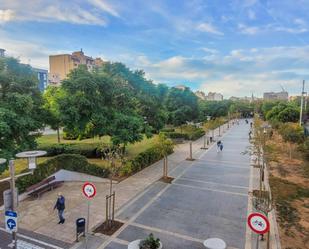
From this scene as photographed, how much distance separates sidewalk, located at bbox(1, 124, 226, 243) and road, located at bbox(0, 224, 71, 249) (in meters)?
0.27

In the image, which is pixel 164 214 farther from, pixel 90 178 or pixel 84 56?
pixel 84 56

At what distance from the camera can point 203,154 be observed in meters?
27.8

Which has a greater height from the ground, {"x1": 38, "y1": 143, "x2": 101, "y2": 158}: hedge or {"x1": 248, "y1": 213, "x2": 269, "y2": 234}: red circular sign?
{"x1": 248, "y1": 213, "x2": 269, "y2": 234}: red circular sign

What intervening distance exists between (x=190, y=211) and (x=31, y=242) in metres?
7.25

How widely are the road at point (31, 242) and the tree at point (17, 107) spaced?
462 centimetres

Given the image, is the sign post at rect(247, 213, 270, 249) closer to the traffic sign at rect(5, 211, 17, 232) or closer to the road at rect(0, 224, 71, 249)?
the traffic sign at rect(5, 211, 17, 232)

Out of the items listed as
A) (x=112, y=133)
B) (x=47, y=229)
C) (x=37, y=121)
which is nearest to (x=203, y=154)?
(x=112, y=133)

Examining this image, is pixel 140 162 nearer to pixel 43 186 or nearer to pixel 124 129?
pixel 124 129

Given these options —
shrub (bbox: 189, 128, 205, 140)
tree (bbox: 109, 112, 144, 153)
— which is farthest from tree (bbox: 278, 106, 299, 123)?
tree (bbox: 109, 112, 144, 153)

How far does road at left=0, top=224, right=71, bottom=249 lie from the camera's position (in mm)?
9163

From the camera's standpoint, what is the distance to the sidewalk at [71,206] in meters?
10.5

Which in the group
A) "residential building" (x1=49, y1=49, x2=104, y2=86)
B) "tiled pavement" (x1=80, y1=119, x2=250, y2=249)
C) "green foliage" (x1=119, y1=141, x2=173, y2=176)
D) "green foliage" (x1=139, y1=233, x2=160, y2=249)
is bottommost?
"tiled pavement" (x1=80, y1=119, x2=250, y2=249)

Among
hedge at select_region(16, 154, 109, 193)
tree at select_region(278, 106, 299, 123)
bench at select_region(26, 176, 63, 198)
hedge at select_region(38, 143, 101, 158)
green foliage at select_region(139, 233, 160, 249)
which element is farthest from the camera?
tree at select_region(278, 106, 299, 123)

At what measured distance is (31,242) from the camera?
942cm
